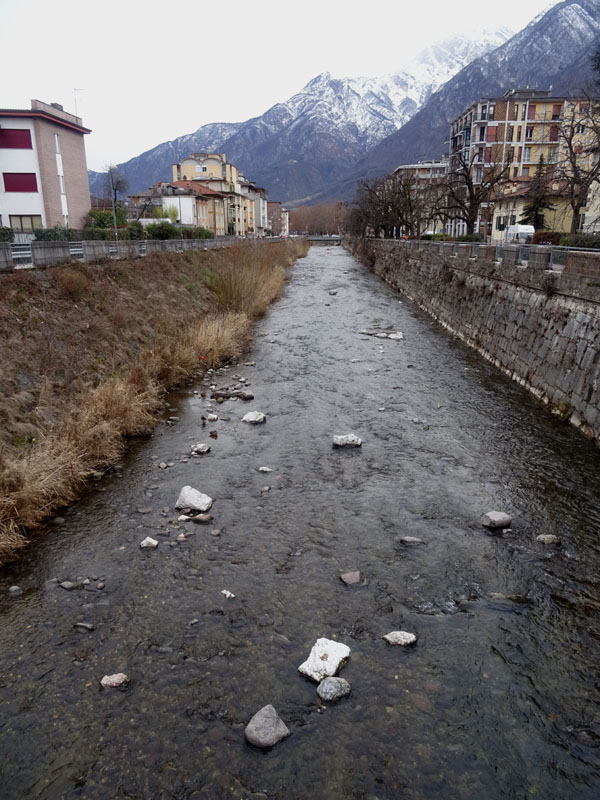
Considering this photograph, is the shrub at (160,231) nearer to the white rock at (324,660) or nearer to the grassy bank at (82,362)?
the grassy bank at (82,362)

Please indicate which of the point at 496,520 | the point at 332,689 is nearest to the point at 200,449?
the point at 496,520

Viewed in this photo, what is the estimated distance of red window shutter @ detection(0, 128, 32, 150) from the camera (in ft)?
136

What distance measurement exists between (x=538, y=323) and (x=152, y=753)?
44.0 ft

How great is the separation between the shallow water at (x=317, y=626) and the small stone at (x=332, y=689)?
87 millimetres

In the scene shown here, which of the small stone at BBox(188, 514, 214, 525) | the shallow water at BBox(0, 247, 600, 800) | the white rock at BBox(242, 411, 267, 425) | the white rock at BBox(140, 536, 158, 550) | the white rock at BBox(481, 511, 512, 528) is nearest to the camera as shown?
the shallow water at BBox(0, 247, 600, 800)

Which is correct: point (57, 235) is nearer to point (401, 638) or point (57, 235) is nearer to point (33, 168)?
point (33, 168)

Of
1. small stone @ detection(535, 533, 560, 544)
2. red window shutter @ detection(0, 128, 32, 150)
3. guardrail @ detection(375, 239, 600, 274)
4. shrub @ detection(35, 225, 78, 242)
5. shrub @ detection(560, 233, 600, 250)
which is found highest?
red window shutter @ detection(0, 128, 32, 150)

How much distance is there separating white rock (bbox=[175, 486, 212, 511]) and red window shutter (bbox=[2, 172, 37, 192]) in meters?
42.6

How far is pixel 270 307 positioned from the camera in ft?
98.1

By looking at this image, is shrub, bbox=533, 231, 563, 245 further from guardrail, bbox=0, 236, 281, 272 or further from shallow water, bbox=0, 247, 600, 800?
shallow water, bbox=0, 247, 600, 800

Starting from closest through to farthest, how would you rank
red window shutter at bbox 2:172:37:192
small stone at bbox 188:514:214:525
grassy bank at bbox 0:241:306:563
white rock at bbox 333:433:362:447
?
1. small stone at bbox 188:514:214:525
2. grassy bank at bbox 0:241:306:563
3. white rock at bbox 333:433:362:447
4. red window shutter at bbox 2:172:37:192

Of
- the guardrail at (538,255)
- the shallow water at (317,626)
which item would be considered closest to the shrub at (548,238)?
the guardrail at (538,255)

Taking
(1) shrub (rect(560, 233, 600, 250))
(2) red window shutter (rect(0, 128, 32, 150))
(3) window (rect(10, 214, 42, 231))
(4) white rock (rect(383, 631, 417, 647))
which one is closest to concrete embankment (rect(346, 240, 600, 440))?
(1) shrub (rect(560, 233, 600, 250))

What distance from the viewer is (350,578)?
6.50 meters
